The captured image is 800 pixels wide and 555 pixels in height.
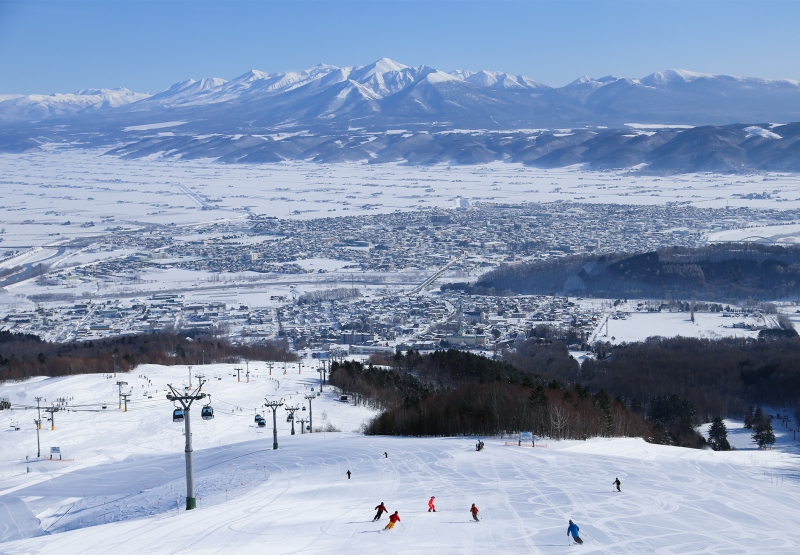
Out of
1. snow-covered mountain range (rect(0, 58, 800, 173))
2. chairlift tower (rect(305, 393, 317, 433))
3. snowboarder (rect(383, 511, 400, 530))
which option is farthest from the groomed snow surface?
snow-covered mountain range (rect(0, 58, 800, 173))

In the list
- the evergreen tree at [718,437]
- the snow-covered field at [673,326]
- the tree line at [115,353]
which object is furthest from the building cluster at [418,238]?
the evergreen tree at [718,437]

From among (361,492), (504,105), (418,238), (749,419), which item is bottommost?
(749,419)

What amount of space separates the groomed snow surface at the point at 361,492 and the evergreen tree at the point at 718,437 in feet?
1.60

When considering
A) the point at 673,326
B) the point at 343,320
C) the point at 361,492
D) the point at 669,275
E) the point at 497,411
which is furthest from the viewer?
the point at 669,275

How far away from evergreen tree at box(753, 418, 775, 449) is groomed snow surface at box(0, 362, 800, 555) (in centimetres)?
30

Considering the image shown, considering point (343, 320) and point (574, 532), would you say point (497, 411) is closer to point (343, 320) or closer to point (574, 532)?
point (574, 532)

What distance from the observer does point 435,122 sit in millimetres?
148875

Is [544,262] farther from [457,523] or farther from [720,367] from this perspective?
[457,523]

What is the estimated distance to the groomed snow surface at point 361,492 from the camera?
29.4 ft

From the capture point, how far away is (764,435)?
17562mm

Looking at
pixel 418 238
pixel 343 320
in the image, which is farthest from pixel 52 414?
pixel 418 238

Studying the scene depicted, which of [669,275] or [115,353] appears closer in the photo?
[115,353]

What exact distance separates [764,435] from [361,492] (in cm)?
926

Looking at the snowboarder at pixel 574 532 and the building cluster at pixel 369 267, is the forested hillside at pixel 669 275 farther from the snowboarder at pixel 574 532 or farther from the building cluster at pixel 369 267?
the snowboarder at pixel 574 532
